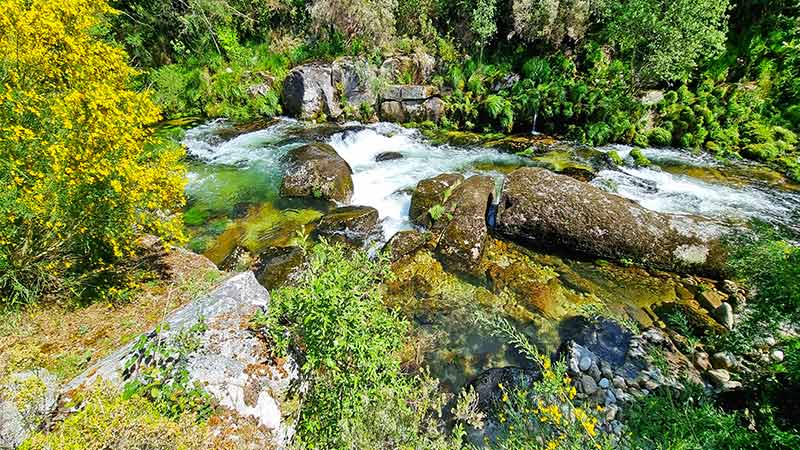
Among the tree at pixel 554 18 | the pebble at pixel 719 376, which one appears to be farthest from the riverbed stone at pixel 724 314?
the tree at pixel 554 18

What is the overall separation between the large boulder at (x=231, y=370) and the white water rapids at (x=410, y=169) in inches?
210

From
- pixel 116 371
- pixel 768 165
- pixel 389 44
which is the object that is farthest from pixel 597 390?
pixel 389 44

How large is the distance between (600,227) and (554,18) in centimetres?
1136

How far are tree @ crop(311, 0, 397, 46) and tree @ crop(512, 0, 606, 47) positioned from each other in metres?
5.78

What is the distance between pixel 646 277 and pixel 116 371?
8886mm

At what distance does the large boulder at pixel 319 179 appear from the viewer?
10102 millimetres

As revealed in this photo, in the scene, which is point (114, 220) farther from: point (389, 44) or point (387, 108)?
point (389, 44)

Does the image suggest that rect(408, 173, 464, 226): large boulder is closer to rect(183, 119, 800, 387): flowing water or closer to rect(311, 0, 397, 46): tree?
rect(183, 119, 800, 387): flowing water

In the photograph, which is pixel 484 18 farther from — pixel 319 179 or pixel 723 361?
pixel 723 361

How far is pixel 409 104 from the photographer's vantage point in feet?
52.8

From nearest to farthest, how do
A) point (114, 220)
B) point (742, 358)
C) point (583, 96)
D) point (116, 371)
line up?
point (116, 371)
point (114, 220)
point (742, 358)
point (583, 96)

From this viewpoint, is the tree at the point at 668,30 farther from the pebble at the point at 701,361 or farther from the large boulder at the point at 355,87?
the pebble at the point at 701,361

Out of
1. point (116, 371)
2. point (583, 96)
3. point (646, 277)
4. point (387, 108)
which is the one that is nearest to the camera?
point (116, 371)

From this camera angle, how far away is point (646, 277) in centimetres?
757
